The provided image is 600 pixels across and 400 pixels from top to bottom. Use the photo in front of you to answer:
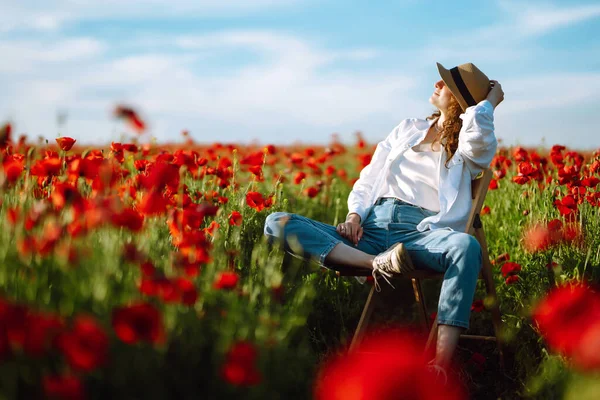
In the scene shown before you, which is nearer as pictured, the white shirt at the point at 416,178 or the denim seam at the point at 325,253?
the denim seam at the point at 325,253

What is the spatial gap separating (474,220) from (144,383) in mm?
1997

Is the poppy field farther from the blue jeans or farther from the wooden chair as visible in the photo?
the blue jeans

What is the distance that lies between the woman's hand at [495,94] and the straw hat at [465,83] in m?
0.03

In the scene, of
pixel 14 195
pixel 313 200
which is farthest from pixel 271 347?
pixel 313 200

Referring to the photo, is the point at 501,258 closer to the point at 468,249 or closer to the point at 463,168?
the point at 463,168

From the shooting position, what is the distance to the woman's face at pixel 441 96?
341 cm

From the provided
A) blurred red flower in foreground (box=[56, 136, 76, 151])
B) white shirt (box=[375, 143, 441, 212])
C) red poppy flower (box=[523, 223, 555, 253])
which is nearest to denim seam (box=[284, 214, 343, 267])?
white shirt (box=[375, 143, 441, 212])

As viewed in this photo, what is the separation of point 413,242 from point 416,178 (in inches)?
18.4

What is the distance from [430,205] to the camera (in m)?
3.30

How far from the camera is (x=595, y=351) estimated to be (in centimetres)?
157

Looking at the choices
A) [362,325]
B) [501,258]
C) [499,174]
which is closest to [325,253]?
[362,325]

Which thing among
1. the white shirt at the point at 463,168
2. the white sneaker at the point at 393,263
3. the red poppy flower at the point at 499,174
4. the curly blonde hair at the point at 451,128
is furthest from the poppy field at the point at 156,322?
the red poppy flower at the point at 499,174

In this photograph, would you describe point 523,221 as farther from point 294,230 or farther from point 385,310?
point 294,230

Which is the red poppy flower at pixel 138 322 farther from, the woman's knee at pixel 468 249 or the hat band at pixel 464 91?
the hat band at pixel 464 91
